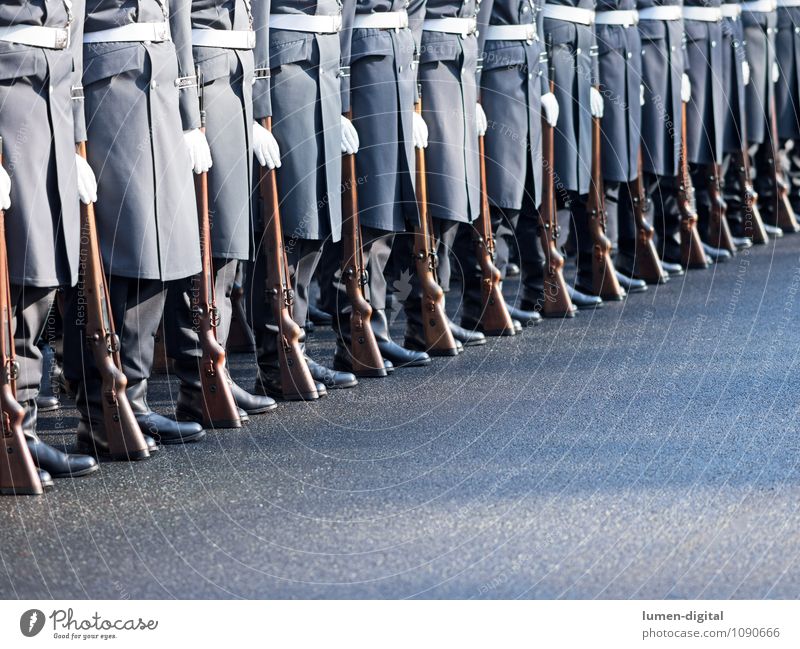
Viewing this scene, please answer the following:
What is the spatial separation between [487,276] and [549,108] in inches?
31.9

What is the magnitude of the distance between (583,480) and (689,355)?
165cm

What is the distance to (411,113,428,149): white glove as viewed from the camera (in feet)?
16.8

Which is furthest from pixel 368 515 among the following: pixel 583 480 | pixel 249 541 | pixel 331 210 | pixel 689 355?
pixel 689 355

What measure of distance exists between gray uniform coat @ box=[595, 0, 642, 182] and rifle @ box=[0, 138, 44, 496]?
3.43 metres

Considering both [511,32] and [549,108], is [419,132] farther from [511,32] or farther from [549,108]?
[549,108]

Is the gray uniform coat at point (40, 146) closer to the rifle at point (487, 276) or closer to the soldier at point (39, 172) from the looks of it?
the soldier at point (39, 172)

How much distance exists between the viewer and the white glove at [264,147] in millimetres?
4348

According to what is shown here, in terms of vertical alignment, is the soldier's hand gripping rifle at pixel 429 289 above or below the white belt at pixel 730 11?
below

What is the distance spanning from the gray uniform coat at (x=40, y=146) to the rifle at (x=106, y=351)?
0.12 meters

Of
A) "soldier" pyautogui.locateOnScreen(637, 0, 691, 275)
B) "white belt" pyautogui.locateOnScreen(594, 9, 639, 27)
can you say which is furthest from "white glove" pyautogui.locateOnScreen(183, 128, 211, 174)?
"soldier" pyautogui.locateOnScreen(637, 0, 691, 275)

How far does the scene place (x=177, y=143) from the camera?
12.7ft

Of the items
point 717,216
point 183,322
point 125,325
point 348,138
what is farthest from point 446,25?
point 717,216

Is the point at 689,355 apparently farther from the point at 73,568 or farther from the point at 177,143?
the point at 73,568

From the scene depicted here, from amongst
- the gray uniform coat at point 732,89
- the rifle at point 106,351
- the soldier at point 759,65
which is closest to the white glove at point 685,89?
the gray uniform coat at point 732,89
